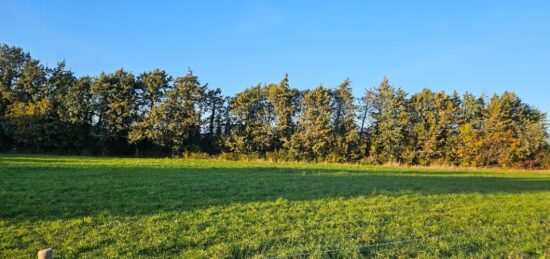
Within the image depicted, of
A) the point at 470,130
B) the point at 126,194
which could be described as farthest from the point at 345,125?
the point at 126,194

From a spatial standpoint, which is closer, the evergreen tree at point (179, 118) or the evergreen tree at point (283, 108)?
the evergreen tree at point (179, 118)

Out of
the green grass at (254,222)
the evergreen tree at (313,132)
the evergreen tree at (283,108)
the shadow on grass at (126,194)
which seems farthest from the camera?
the evergreen tree at (283,108)

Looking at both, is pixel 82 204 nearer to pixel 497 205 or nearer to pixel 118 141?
Result: pixel 497 205

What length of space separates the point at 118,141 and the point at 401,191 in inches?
1611

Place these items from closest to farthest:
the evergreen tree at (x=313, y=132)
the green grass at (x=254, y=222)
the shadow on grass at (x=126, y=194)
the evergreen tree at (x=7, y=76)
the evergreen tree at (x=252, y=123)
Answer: the green grass at (x=254, y=222) < the shadow on grass at (x=126, y=194) < the evergreen tree at (x=7, y=76) < the evergreen tree at (x=313, y=132) < the evergreen tree at (x=252, y=123)

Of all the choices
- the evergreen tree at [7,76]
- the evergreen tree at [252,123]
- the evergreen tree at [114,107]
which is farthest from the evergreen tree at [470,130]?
the evergreen tree at [7,76]

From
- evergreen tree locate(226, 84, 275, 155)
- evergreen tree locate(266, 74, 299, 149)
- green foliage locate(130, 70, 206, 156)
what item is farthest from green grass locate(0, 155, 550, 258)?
evergreen tree locate(266, 74, 299, 149)

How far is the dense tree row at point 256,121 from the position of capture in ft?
150

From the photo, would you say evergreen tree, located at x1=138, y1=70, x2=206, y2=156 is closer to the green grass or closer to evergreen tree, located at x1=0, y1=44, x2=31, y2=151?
evergreen tree, located at x1=0, y1=44, x2=31, y2=151

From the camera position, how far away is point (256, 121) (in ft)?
165

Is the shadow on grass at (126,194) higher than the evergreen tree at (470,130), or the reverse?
the evergreen tree at (470,130)

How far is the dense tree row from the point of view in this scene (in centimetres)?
4562

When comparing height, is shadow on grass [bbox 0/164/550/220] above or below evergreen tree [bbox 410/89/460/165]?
below

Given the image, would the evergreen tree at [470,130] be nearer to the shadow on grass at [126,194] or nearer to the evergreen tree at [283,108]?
the evergreen tree at [283,108]
